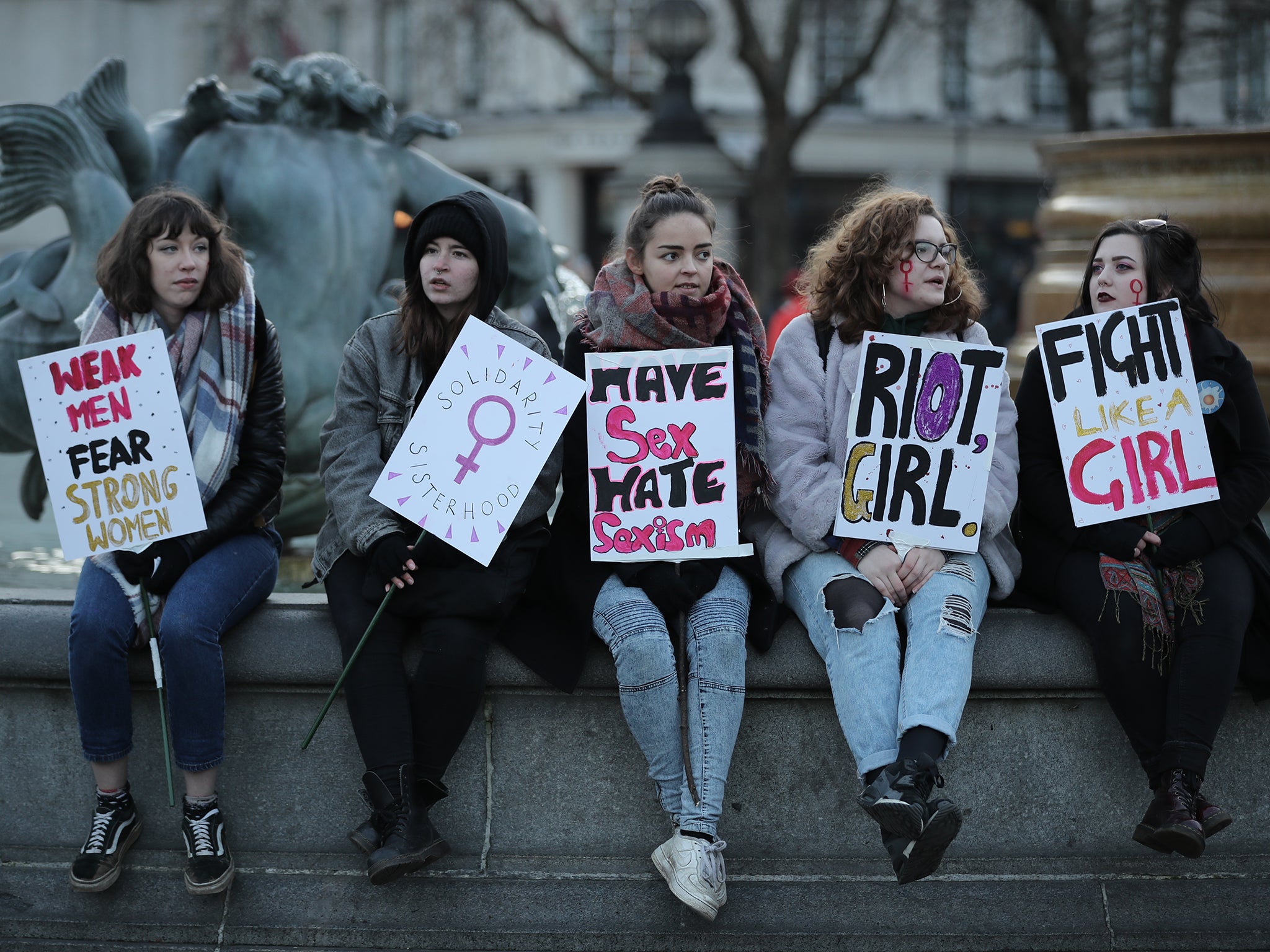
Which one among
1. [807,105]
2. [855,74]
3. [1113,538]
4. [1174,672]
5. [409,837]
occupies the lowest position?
[807,105]

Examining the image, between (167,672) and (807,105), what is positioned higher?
(167,672)

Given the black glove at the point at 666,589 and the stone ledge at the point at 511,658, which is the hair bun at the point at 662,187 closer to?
the black glove at the point at 666,589

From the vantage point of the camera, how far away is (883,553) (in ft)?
11.7

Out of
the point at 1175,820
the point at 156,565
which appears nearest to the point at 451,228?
the point at 156,565

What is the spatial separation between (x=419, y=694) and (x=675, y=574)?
63 cm

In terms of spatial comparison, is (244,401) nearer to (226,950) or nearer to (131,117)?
(226,950)

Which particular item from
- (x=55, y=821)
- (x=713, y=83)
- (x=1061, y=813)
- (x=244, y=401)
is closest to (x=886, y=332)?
(x=1061, y=813)

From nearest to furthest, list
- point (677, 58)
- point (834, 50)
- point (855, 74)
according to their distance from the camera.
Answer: point (677, 58)
point (855, 74)
point (834, 50)

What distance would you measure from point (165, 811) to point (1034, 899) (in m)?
1.99

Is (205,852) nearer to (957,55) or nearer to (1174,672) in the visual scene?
(1174,672)

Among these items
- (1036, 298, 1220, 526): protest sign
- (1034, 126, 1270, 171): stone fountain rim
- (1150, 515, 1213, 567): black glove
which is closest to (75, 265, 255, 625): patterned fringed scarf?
(1036, 298, 1220, 526): protest sign

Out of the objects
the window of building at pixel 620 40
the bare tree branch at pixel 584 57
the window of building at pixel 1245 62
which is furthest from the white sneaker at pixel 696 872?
A: the window of building at pixel 620 40

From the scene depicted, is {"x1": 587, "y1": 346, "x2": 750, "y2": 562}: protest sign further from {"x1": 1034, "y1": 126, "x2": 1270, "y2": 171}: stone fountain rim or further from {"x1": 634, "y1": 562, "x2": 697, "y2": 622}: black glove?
{"x1": 1034, "y1": 126, "x2": 1270, "y2": 171}: stone fountain rim

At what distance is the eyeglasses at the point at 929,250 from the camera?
147 inches
